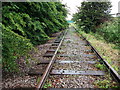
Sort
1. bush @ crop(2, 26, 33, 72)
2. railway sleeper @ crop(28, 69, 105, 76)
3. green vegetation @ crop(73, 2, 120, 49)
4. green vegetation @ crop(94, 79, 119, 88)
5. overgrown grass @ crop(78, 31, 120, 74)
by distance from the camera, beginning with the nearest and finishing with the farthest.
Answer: green vegetation @ crop(94, 79, 119, 88), bush @ crop(2, 26, 33, 72), railway sleeper @ crop(28, 69, 105, 76), overgrown grass @ crop(78, 31, 120, 74), green vegetation @ crop(73, 2, 120, 49)

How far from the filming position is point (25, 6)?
19.8 ft

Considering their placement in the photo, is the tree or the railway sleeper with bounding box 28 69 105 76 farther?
the tree

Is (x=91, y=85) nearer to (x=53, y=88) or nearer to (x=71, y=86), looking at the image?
(x=71, y=86)

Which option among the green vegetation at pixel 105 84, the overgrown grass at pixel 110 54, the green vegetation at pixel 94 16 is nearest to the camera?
the green vegetation at pixel 105 84

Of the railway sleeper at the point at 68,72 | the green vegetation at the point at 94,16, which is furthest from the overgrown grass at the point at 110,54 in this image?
the green vegetation at the point at 94,16

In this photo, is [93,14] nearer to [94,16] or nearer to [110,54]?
[94,16]

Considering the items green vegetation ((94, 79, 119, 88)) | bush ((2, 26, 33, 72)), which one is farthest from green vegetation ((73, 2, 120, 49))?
bush ((2, 26, 33, 72))

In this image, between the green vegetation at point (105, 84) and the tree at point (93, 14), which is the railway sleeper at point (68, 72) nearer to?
the green vegetation at point (105, 84)

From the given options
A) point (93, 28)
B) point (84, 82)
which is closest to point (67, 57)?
point (84, 82)

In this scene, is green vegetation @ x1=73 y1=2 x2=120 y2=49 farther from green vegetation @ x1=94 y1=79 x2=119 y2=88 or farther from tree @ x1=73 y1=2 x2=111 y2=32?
green vegetation @ x1=94 y1=79 x2=119 y2=88

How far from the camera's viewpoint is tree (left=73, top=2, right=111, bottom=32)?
13711mm

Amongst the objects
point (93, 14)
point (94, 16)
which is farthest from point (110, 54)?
point (93, 14)

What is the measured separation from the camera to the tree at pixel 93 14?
13711mm

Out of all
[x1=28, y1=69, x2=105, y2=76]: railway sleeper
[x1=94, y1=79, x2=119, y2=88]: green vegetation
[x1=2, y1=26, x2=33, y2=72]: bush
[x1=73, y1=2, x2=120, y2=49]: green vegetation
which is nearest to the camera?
[x1=94, y1=79, x2=119, y2=88]: green vegetation
